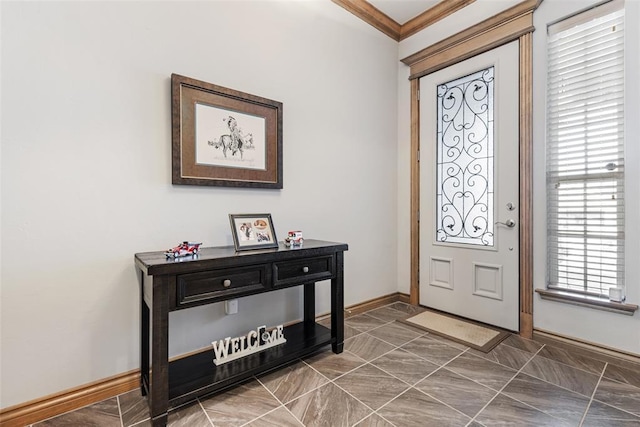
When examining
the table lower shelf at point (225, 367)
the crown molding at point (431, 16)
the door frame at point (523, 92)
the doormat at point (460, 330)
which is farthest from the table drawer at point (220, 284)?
the crown molding at point (431, 16)

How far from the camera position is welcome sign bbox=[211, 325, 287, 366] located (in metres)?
1.80

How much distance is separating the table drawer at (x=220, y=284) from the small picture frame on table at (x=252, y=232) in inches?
7.1

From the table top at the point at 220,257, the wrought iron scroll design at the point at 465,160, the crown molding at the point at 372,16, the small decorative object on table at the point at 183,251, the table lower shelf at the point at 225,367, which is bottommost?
the table lower shelf at the point at 225,367

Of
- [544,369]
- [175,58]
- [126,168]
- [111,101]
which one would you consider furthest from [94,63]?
[544,369]

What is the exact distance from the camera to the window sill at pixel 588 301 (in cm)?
193

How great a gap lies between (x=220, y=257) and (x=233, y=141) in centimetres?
86

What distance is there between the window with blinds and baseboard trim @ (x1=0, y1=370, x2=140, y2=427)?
2.89 meters

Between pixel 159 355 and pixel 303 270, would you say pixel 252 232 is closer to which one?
pixel 303 270

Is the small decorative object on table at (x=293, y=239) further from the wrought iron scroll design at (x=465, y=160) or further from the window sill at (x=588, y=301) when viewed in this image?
the window sill at (x=588, y=301)

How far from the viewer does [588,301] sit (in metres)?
2.07

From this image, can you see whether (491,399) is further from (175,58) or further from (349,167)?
(175,58)

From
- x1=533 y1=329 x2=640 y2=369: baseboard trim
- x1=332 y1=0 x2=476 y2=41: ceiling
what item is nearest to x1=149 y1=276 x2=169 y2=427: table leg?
x1=533 y1=329 x2=640 y2=369: baseboard trim

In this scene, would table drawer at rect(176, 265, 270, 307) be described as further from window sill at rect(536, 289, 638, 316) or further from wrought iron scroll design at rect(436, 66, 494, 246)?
window sill at rect(536, 289, 638, 316)

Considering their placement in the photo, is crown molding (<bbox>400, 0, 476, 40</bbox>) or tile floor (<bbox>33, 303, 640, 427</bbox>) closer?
tile floor (<bbox>33, 303, 640, 427</bbox>)
